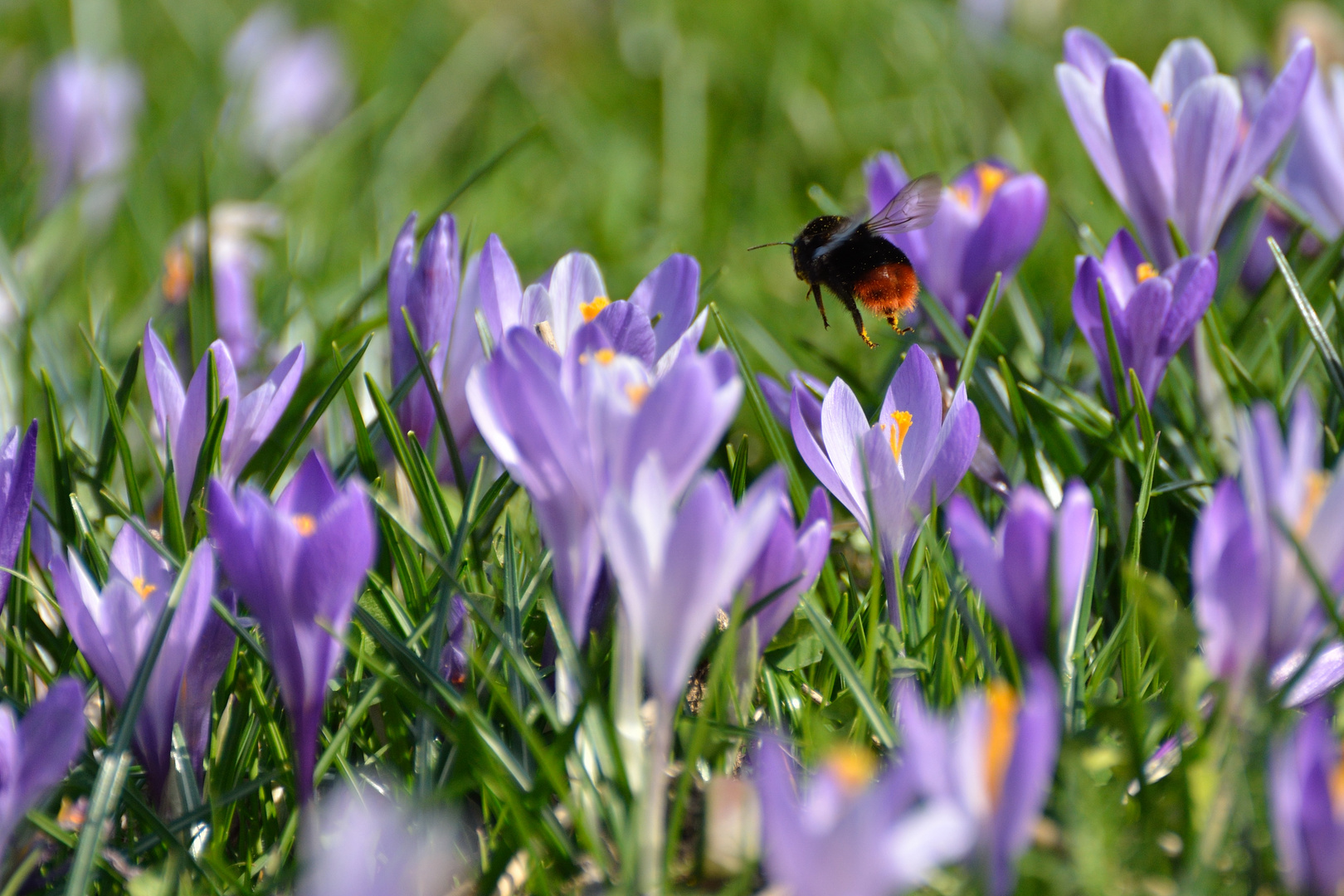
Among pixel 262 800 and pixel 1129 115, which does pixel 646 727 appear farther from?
pixel 1129 115

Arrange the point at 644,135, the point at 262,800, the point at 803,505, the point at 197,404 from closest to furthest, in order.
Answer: the point at 262,800 → the point at 197,404 → the point at 803,505 → the point at 644,135

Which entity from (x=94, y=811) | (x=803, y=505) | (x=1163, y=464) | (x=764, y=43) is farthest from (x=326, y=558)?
(x=764, y=43)

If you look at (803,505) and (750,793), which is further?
(803,505)

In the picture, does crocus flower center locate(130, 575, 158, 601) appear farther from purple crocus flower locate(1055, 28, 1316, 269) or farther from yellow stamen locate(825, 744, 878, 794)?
purple crocus flower locate(1055, 28, 1316, 269)

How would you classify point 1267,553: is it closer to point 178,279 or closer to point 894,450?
point 894,450

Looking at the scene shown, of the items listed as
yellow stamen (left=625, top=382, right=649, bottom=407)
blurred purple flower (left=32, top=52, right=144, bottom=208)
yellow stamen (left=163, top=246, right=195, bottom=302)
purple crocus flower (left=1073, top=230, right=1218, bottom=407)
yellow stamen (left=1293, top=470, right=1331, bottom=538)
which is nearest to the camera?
yellow stamen (left=1293, top=470, right=1331, bottom=538)

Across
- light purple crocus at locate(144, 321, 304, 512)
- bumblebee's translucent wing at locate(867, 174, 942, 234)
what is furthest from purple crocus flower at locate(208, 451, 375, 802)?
bumblebee's translucent wing at locate(867, 174, 942, 234)

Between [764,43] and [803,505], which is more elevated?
[764,43]

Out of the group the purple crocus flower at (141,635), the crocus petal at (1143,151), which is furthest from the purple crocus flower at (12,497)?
the crocus petal at (1143,151)
